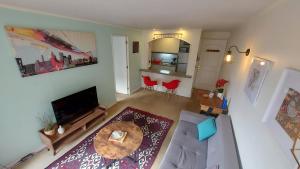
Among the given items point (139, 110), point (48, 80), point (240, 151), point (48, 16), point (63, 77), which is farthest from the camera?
point (139, 110)

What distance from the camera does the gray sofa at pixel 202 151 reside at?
1.58m

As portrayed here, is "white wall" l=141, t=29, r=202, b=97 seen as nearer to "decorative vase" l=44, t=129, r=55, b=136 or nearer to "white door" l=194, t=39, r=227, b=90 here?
"white door" l=194, t=39, r=227, b=90

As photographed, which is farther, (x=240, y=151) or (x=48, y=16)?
(x=48, y=16)

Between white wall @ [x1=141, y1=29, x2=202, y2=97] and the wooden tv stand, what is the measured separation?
9.72ft

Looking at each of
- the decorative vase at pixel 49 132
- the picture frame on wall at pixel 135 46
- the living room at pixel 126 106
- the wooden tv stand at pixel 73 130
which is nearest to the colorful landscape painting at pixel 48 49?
the living room at pixel 126 106

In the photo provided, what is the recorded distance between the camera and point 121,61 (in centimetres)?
466

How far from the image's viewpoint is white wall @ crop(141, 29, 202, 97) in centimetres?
427

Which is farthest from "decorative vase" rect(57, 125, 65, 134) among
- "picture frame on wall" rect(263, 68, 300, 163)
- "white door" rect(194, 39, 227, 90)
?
"white door" rect(194, 39, 227, 90)

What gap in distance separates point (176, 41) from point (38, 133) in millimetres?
5305

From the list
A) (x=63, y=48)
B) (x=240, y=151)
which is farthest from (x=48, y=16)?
(x=240, y=151)

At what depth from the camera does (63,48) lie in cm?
249

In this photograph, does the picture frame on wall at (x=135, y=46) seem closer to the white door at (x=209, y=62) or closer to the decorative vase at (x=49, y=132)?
the white door at (x=209, y=62)

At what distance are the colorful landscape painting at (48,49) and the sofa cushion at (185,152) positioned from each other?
2.51 meters

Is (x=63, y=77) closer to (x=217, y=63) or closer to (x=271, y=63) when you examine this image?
(x=271, y=63)
